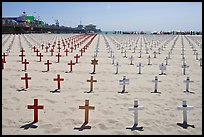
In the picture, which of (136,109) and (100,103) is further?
(100,103)

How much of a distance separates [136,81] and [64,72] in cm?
428

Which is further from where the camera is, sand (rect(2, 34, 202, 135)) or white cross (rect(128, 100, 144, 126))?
white cross (rect(128, 100, 144, 126))

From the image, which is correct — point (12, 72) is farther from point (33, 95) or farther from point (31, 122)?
point (31, 122)

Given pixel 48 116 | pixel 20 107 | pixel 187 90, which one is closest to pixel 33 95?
pixel 20 107

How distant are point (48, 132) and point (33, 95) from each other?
12.9 feet

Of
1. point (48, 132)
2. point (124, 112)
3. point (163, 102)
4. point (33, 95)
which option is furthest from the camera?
point (33, 95)

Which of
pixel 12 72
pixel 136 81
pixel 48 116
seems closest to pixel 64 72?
pixel 12 72

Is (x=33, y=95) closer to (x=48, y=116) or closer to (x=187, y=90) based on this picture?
(x=48, y=116)

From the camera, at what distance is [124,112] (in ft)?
30.4

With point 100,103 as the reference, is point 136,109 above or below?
above

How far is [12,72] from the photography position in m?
16.2

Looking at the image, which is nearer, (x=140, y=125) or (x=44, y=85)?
(x=140, y=125)

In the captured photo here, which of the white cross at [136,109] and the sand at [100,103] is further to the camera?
the white cross at [136,109]

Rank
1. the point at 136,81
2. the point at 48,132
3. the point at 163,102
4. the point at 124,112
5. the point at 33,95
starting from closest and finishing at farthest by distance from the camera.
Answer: the point at 48,132 → the point at 124,112 → the point at 163,102 → the point at 33,95 → the point at 136,81
